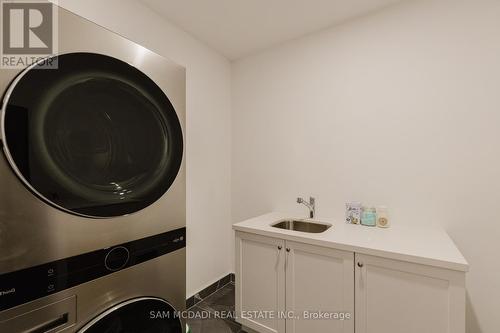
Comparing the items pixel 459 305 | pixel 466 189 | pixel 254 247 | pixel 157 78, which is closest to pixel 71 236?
pixel 157 78

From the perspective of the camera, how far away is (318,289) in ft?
4.58

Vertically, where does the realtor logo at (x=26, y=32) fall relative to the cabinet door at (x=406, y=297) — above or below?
above

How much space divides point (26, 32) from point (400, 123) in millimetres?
1986

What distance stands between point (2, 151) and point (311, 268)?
1466 mm

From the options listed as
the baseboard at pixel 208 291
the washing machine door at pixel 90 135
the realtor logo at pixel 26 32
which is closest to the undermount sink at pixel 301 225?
the baseboard at pixel 208 291

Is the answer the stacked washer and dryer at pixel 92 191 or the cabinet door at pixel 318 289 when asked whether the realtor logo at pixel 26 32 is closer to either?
the stacked washer and dryer at pixel 92 191

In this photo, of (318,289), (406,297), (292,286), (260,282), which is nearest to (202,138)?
(260,282)

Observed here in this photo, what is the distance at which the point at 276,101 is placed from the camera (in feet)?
7.29

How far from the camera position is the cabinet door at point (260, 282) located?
1.53m

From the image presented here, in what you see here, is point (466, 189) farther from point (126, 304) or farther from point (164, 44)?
point (164, 44)

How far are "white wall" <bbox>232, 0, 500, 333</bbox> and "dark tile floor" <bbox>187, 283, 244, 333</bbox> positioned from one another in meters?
0.87

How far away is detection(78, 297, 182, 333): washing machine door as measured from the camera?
688 millimetres

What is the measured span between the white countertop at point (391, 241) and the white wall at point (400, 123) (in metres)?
0.19

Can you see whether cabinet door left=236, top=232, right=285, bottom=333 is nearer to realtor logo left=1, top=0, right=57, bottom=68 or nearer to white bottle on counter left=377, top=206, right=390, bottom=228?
white bottle on counter left=377, top=206, right=390, bottom=228
